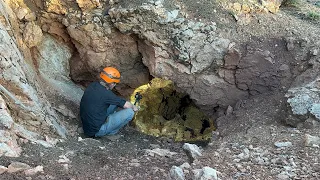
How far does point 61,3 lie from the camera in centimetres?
686

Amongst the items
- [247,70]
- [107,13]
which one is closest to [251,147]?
[247,70]

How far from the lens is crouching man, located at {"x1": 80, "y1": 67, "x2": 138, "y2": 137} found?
19.3 ft

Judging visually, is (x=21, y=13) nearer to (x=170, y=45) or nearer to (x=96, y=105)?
(x=96, y=105)

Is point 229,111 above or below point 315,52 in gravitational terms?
below

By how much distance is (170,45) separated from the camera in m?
6.69

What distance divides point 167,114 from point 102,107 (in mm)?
4161

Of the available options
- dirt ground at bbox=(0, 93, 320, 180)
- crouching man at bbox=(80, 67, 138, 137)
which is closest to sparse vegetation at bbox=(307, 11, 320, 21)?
dirt ground at bbox=(0, 93, 320, 180)

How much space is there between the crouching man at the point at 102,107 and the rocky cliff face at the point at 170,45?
1.39 feet

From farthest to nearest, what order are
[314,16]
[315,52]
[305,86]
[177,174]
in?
[314,16], [315,52], [305,86], [177,174]

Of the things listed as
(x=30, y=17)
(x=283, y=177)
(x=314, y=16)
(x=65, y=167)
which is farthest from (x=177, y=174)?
(x=314, y=16)

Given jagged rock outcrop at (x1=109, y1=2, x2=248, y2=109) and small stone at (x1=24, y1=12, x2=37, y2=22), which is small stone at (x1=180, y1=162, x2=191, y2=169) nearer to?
jagged rock outcrop at (x1=109, y1=2, x2=248, y2=109)

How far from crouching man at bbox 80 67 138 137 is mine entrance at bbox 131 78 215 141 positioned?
2.37 meters

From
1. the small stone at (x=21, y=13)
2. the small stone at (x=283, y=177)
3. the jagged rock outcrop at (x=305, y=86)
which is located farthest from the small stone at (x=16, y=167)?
the jagged rock outcrop at (x=305, y=86)

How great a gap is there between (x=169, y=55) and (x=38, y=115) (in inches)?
107
